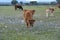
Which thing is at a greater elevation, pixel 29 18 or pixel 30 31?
pixel 29 18

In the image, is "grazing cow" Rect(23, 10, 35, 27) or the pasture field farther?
"grazing cow" Rect(23, 10, 35, 27)

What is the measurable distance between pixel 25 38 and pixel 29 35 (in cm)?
64

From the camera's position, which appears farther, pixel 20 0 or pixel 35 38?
pixel 20 0

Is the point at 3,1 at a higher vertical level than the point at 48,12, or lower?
lower

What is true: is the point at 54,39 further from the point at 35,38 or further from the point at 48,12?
the point at 48,12

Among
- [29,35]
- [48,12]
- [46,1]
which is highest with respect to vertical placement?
[29,35]

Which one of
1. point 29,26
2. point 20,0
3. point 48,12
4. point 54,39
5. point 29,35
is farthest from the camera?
point 20,0

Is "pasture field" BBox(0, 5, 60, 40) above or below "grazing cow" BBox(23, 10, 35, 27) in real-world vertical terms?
below

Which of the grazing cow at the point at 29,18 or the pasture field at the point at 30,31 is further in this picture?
the grazing cow at the point at 29,18

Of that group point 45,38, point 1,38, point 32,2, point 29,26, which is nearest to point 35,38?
point 45,38

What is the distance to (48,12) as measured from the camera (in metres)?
21.0

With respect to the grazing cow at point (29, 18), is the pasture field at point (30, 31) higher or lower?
lower

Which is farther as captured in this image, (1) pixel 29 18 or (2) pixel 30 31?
(1) pixel 29 18

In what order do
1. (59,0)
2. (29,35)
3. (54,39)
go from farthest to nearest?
(59,0) < (29,35) < (54,39)
